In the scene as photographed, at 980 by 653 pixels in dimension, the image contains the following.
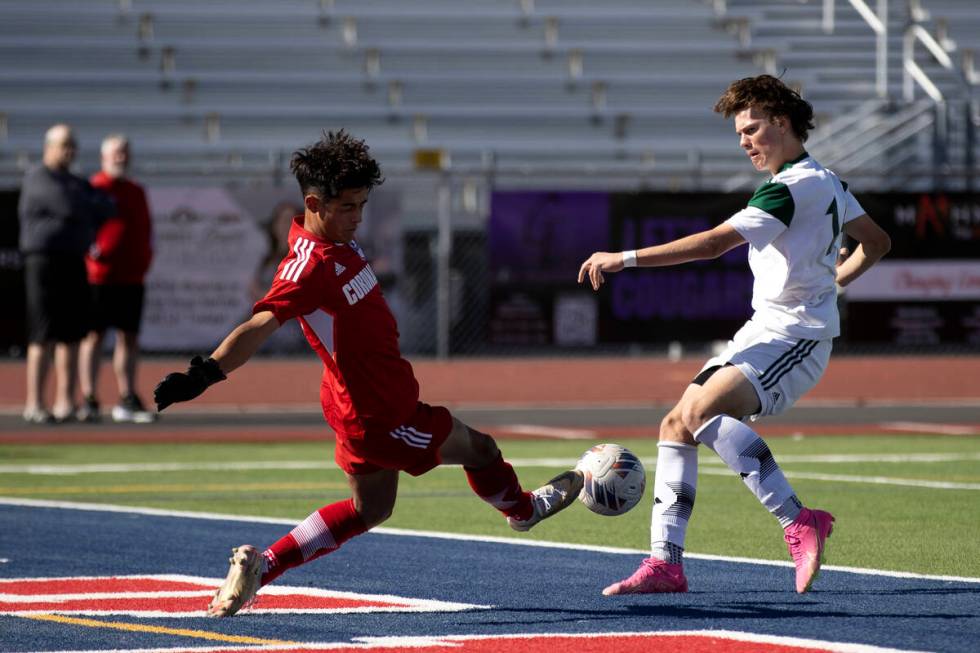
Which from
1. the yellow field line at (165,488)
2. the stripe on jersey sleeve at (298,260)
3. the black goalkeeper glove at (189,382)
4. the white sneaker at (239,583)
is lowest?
the yellow field line at (165,488)

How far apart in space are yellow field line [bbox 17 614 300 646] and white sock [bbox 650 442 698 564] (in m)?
1.65

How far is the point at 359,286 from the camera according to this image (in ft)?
19.4

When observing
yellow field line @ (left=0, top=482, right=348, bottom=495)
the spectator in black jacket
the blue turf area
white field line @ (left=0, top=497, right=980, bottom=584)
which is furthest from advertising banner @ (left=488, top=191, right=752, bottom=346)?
the blue turf area

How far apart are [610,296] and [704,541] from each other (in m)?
11.1

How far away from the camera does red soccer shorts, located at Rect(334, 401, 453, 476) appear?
590cm

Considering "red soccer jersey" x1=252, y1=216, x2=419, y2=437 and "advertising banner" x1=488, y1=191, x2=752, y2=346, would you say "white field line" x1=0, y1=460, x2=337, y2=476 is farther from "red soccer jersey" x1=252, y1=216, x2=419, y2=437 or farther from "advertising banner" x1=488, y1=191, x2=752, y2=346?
"advertising banner" x1=488, y1=191, x2=752, y2=346

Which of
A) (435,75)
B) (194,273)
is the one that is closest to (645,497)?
(194,273)

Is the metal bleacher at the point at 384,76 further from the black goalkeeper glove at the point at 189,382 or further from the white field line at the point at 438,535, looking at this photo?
the black goalkeeper glove at the point at 189,382

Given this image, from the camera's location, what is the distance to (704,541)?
26.7ft

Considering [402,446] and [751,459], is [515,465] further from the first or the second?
[402,446]

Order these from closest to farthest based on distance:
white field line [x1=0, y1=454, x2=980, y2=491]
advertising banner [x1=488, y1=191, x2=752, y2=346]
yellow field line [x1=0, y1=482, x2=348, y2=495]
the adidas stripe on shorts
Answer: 1. the adidas stripe on shorts
2. yellow field line [x1=0, y1=482, x2=348, y2=495]
3. white field line [x1=0, y1=454, x2=980, y2=491]
4. advertising banner [x1=488, y1=191, x2=752, y2=346]

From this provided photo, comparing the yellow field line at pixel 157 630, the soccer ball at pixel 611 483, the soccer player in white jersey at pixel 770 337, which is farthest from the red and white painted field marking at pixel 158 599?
the soccer player in white jersey at pixel 770 337

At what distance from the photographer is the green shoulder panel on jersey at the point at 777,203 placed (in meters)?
6.17

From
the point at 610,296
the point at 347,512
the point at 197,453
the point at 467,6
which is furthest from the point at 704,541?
the point at 467,6
